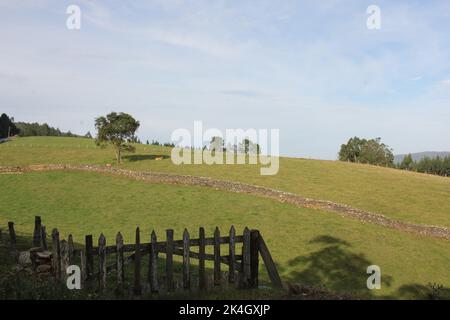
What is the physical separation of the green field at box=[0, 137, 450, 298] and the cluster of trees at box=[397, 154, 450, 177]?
87850mm

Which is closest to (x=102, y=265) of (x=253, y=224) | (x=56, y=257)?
(x=56, y=257)

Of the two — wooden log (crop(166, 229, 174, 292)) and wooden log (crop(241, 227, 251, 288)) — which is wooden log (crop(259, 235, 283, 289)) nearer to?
wooden log (crop(241, 227, 251, 288))

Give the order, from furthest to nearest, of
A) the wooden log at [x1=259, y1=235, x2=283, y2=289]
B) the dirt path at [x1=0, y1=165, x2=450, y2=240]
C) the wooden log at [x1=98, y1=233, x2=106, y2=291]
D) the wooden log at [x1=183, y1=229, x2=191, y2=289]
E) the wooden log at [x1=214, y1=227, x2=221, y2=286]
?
the dirt path at [x1=0, y1=165, x2=450, y2=240] < the wooden log at [x1=259, y1=235, x2=283, y2=289] < the wooden log at [x1=214, y1=227, x2=221, y2=286] < the wooden log at [x1=183, y1=229, x2=191, y2=289] < the wooden log at [x1=98, y1=233, x2=106, y2=291]

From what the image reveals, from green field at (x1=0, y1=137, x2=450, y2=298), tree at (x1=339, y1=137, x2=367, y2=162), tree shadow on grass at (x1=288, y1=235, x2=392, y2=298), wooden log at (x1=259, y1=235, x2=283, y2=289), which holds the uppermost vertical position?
tree at (x1=339, y1=137, x2=367, y2=162)

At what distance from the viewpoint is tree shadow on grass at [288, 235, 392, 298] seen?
22.9 meters

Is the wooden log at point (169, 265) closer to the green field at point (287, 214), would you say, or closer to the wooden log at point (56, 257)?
the wooden log at point (56, 257)

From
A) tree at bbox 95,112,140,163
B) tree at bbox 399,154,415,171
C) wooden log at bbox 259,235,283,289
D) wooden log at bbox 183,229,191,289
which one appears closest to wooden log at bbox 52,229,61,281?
wooden log at bbox 183,229,191,289

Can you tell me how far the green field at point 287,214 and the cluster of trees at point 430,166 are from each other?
288ft

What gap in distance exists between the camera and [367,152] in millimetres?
138375

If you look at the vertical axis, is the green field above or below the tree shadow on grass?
above

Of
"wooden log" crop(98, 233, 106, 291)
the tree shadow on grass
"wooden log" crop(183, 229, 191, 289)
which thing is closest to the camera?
"wooden log" crop(98, 233, 106, 291)
